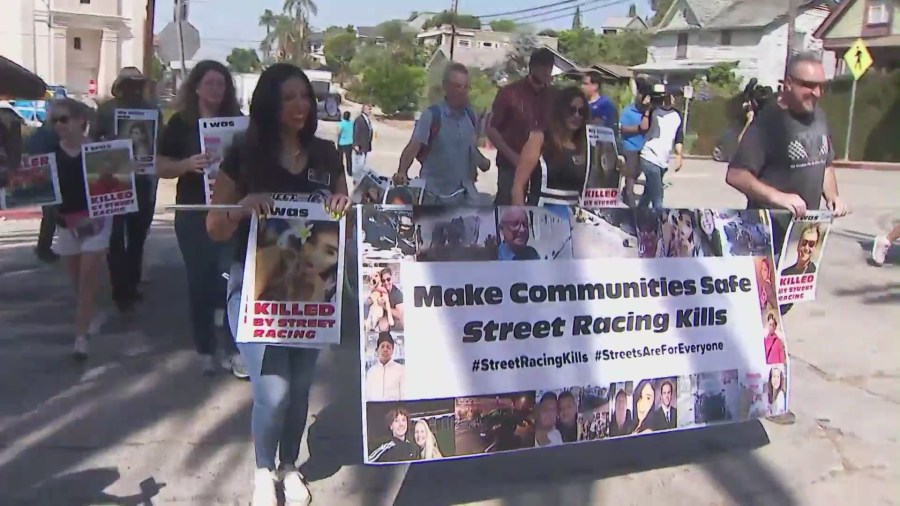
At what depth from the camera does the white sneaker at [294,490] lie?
4.04m

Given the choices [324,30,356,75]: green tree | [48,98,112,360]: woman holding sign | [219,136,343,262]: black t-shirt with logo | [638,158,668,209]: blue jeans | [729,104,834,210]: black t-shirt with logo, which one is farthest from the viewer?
[324,30,356,75]: green tree

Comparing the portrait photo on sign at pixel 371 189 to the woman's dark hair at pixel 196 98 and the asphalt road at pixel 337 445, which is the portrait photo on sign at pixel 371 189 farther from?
the woman's dark hair at pixel 196 98

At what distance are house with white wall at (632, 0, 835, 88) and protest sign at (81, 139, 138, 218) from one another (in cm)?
5800

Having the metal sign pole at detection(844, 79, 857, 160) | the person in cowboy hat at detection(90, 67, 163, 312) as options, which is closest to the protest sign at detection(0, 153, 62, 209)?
the person in cowboy hat at detection(90, 67, 163, 312)

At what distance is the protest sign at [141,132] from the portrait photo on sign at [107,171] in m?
0.62

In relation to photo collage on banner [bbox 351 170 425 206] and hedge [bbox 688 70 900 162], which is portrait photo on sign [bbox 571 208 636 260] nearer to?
photo collage on banner [bbox 351 170 425 206]

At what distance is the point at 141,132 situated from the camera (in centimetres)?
711

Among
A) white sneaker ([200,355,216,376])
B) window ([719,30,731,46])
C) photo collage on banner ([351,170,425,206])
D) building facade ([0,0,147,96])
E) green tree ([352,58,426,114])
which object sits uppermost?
window ([719,30,731,46])

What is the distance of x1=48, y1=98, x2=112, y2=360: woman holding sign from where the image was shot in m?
5.95

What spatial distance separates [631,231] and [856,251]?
8020 millimetres

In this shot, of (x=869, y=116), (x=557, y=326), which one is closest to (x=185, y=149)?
(x=557, y=326)

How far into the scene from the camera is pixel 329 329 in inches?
149

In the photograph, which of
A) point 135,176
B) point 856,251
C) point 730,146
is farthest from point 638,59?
point 135,176

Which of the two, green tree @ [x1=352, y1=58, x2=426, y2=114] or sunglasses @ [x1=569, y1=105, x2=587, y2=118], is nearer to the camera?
sunglasses @ [x1=569, y1=105, x2=587, y2=118]
